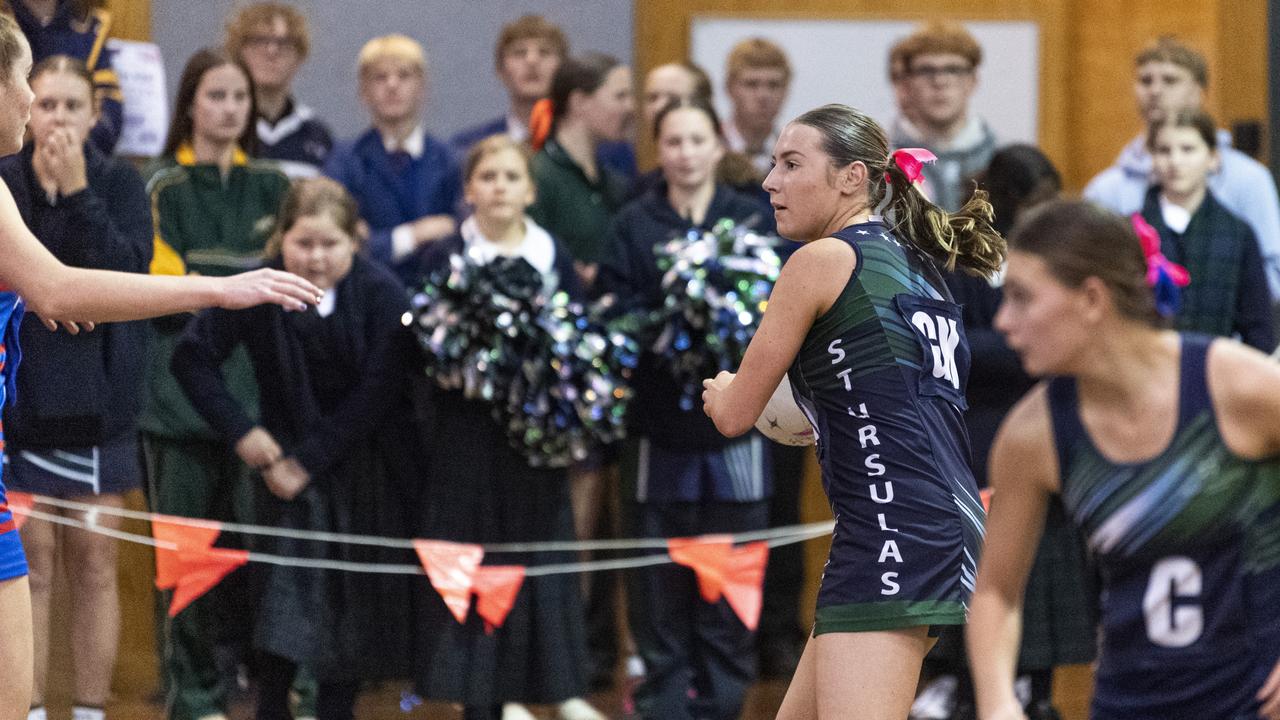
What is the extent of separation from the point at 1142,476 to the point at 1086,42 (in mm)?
6009

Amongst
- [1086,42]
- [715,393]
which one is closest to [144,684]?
[715,393]

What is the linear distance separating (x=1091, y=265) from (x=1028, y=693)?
3692 mm

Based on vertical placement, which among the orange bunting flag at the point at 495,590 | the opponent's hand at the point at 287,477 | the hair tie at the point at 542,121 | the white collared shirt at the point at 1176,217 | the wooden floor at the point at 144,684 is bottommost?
the wooden floor at the point at 144,684

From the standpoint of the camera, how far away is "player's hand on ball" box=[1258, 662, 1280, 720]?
2609 mm

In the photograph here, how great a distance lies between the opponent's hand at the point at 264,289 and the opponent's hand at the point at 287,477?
2057mm

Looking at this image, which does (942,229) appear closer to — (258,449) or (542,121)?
(258,449)

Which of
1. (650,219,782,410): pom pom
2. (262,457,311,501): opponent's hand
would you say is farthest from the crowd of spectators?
(650,219,782,410): pom pom

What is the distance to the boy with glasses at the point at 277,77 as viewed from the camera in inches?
261

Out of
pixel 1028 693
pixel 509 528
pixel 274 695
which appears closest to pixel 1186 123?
pixel 1028 693

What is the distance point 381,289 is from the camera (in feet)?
18.6

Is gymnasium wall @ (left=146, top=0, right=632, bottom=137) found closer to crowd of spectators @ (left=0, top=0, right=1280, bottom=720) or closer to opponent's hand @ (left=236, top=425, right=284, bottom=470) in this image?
crowd of spectators @ (left=0, top=0, right=1280, bottom=720)

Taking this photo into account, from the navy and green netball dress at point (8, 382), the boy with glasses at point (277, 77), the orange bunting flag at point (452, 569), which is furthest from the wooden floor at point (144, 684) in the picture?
the navy and green netball dress at point (8, 382)

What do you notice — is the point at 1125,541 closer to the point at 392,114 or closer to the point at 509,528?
the point at 509,528

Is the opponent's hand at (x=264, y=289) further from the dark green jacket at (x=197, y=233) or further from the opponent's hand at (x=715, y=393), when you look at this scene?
the dark green jacket at (x=197, y=233)
